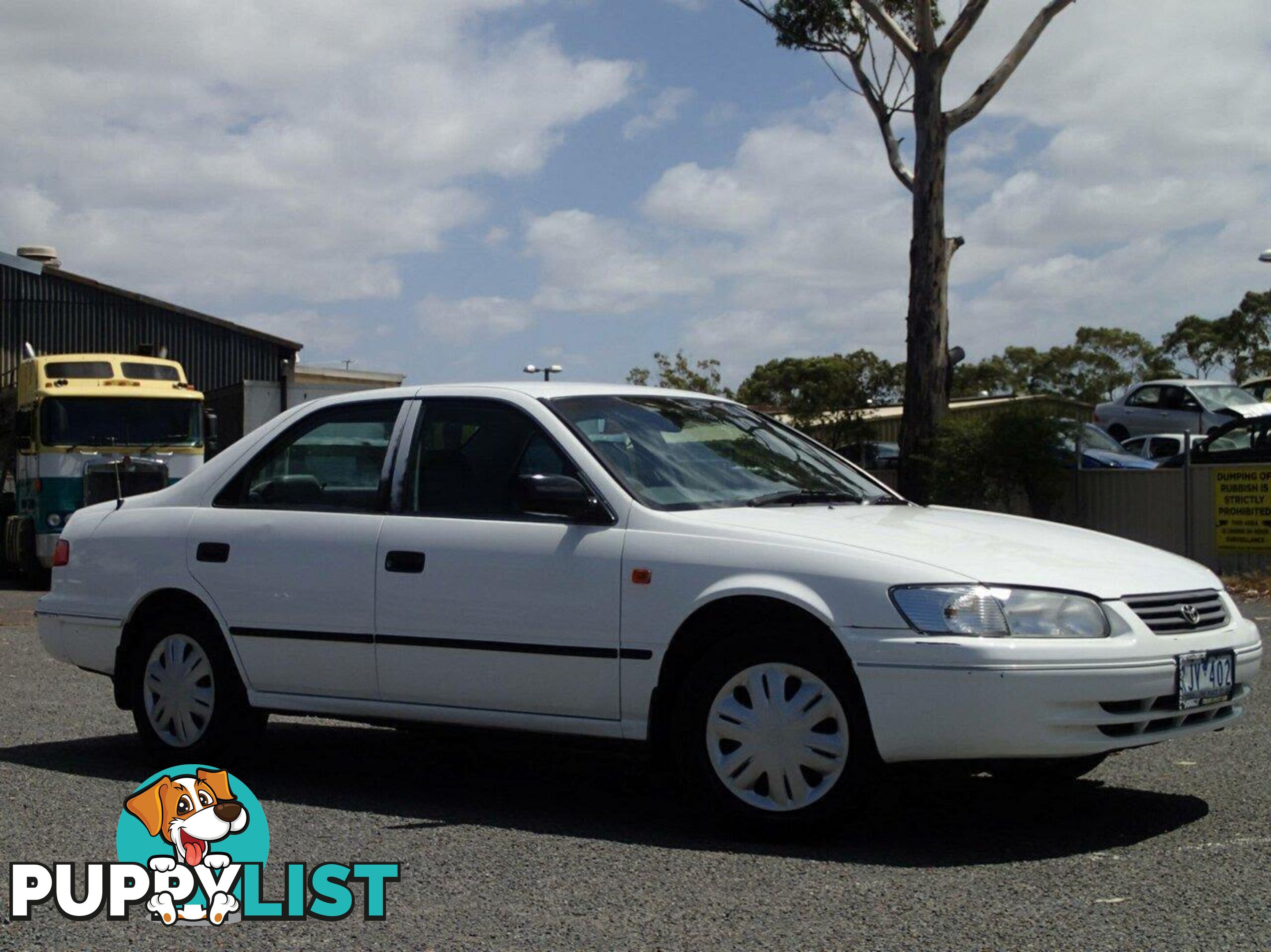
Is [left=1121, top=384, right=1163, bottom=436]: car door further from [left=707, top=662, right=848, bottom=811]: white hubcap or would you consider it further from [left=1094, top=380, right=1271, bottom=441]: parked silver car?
[left=707, top=662, right=848, bottom=811]: white hubcap

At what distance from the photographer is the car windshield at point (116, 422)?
21.0 m

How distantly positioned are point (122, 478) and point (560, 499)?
15839 millimetres

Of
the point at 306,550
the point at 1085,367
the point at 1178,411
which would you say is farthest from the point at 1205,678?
the point at 1085,367

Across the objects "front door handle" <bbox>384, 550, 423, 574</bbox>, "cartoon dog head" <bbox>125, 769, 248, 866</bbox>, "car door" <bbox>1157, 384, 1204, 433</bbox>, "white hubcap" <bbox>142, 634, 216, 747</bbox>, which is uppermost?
"car door" <bbox>1157, 384, 1204, 433</bbox>

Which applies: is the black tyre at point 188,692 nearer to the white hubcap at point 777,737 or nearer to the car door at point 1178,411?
the white hubcap at point 777,737

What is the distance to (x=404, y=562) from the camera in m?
6.54

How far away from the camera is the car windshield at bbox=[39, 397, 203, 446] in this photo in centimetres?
2097

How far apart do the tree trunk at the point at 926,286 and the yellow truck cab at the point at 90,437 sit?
9.43 meters

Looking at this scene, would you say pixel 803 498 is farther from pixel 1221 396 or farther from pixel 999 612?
pixel 1221 396

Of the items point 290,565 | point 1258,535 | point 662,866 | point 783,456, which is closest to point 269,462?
point 290,565

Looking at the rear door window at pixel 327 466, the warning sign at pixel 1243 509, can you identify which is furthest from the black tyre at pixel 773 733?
the warning sign at pixel 1243 509

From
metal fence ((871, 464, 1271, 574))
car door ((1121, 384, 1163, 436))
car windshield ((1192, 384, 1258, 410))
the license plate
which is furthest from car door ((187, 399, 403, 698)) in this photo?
car door ((1121, 384, 1163, 436))

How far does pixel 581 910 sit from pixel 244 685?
2.67m

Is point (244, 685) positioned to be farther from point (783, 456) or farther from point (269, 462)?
point (783, 456)
